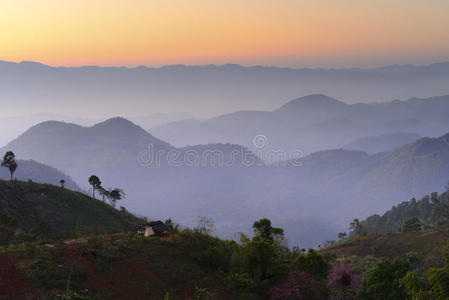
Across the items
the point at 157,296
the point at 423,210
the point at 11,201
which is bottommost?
the point at 157,296

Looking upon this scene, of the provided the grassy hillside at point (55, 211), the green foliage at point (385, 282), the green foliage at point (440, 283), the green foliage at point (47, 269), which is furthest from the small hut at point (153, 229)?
the green foliage at point (440, 283)

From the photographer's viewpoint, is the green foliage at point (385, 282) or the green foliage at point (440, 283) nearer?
the green foliage at point (440, 283)

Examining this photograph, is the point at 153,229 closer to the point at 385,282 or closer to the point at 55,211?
the point at 385,282

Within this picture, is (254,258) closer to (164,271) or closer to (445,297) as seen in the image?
(164,271)

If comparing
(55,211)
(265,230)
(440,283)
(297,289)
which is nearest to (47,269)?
(297,289)

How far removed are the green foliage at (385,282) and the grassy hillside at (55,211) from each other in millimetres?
45331

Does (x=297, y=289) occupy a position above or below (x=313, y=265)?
below

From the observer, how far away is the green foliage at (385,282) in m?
36.0

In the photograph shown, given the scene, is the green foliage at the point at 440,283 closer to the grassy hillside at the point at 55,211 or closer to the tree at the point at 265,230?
the tree at the point at 265,230

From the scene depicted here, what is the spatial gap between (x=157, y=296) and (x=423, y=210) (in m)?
184

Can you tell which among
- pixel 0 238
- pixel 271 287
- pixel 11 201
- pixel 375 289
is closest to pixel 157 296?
pixel 271 287

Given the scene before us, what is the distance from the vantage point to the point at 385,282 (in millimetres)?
36719

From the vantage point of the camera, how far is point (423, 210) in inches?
7313

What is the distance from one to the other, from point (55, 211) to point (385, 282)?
63006 millimetres
